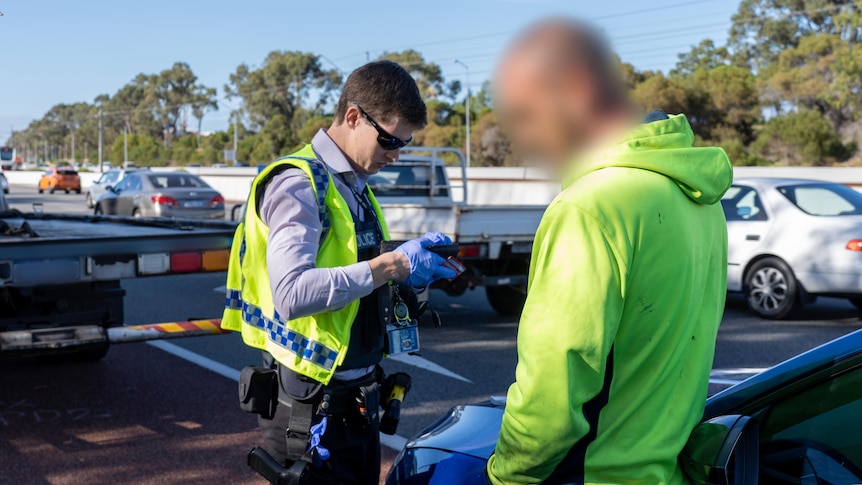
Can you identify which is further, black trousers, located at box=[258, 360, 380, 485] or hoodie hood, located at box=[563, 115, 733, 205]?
black trousers, located at box=[258, 360, 380, 485]

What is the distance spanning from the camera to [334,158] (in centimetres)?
260

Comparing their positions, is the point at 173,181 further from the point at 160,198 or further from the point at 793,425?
the point at 793,425

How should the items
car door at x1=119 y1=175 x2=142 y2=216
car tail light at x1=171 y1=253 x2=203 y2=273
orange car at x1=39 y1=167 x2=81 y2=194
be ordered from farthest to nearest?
orange car at x1=39 y1=167 x2=81 y2=194 < car door at x1=119 y1=175 x2=142 y2=216 < car tail light at x1=171 y1=253 x2=203 y2=273

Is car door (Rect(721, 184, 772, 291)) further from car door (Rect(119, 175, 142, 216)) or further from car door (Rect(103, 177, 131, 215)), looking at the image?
car door (Rect(103, 177, 131, 215))

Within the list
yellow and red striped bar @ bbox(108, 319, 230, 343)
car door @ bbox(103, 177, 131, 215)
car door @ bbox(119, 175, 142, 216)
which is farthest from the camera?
car door @ bbox(103, 177, 131, 215)

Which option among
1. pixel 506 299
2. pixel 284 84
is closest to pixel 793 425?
pixel 506 299

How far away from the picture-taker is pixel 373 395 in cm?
257

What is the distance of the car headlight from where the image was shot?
2264 millimetres

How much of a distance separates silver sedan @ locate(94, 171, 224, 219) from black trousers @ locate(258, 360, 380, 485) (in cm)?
1862

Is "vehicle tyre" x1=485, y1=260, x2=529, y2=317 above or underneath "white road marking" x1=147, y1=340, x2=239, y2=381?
above

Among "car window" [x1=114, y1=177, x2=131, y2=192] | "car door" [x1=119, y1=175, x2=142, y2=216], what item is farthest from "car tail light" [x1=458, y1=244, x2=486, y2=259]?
"car window" [x1=114, y1=177, x2=131, y2=192]

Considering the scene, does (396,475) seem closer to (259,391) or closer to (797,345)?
(259,391)

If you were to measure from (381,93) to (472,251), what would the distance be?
18.9ft

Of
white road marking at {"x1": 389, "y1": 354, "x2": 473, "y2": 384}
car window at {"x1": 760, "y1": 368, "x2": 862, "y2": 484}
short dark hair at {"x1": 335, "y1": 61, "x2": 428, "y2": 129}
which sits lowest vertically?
white road marking at {"x1": 389, "y1": 354, "x2": 473, "y2": 384}
